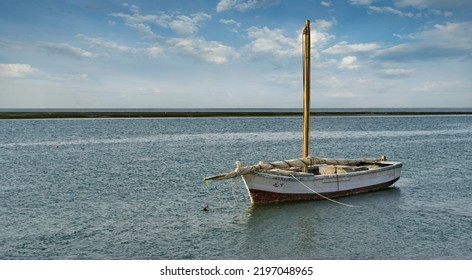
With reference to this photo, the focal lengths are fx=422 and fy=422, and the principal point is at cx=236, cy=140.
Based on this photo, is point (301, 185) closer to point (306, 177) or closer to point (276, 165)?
point (306, 177)

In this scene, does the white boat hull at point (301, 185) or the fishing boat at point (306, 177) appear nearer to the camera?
the fishing boat at point (306, 177)

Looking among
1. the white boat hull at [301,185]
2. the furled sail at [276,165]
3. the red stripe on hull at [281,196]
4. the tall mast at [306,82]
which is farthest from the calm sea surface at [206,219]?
Answer: the tall mast at [306,82]

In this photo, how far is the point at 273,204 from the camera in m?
26.4

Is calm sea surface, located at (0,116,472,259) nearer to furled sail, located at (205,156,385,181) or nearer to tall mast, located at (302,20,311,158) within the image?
furled sail, located at (205,156,385,181)

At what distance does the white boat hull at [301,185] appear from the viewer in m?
25.8

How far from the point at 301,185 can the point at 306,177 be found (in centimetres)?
60

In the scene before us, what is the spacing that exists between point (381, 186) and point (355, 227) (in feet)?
34.2

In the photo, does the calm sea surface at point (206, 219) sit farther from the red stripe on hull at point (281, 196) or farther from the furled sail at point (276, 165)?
the furled sail at point (276, 165)

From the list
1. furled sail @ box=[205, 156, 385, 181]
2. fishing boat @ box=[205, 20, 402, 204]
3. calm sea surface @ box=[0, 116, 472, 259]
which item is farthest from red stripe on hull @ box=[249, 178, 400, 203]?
furled sail @ box=[205, 156, 385, 181]

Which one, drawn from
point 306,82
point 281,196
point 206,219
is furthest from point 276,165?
point 306,82

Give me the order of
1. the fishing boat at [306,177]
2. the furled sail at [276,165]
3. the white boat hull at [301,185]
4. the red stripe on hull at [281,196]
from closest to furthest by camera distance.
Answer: the furled sail at [276,165], the fishing boat at [306,177], the white boat hull at [301,185], the red stripe on hull at [281,196]

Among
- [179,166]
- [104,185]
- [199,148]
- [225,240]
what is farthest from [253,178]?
[199,148]
